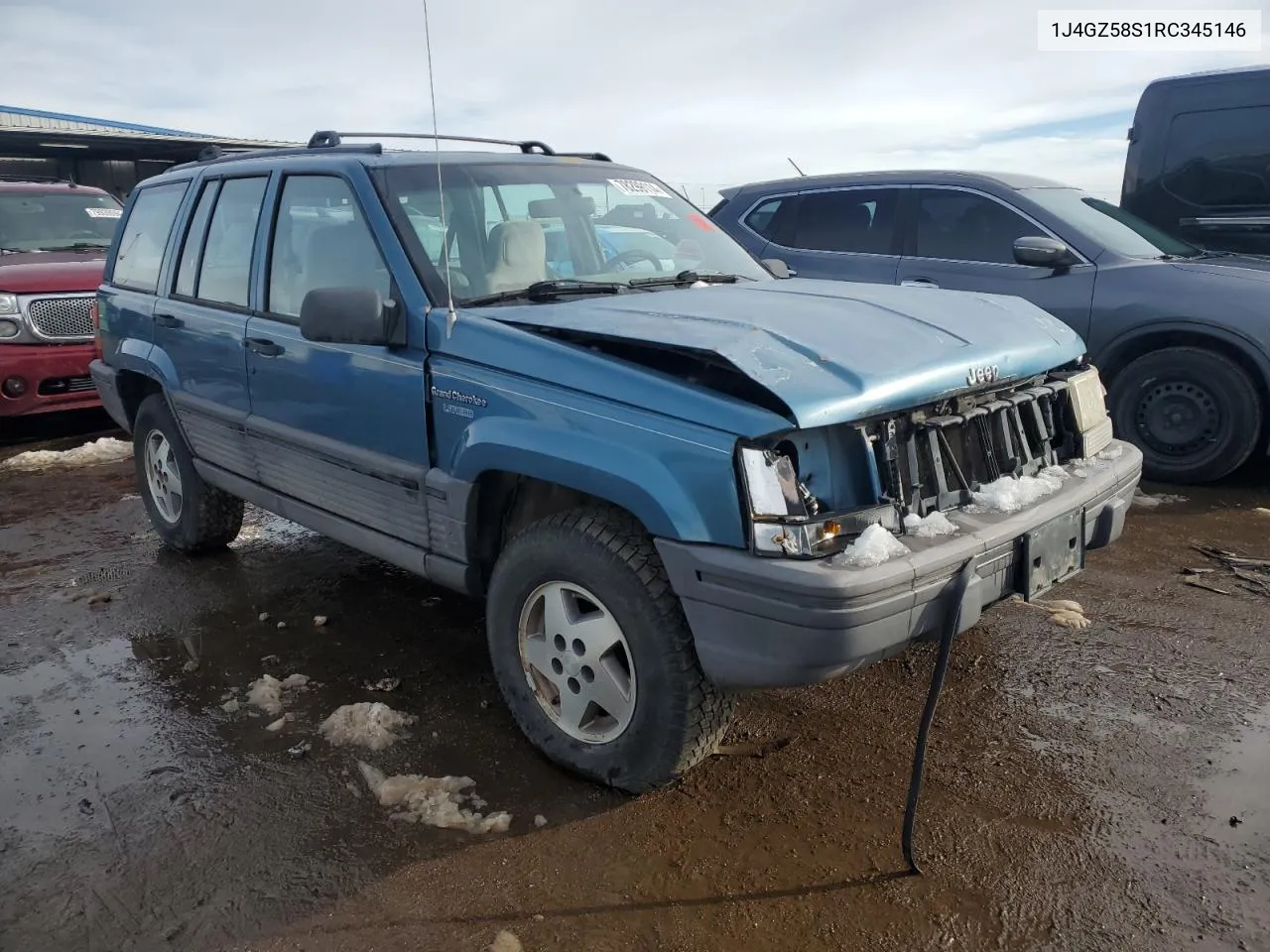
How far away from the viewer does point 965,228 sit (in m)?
5.87

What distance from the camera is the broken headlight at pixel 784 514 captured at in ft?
7.39

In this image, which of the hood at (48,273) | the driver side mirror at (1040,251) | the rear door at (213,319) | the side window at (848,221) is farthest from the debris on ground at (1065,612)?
the hood at (48,273)

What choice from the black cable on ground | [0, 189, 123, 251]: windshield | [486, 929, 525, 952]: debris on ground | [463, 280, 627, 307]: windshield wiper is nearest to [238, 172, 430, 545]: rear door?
[463, 280, 627, 307]: windshield wiper

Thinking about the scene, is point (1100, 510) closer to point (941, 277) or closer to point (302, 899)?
point (302, 899)

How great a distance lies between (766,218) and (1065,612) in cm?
379

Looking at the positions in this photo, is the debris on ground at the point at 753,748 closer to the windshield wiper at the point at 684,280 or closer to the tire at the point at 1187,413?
the windshield wiper at the point at 684,280

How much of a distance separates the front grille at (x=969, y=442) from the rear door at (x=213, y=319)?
8.71ft

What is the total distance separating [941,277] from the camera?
5.87m

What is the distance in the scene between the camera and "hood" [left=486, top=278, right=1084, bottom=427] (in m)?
2.35

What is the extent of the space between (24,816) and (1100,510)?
3.27 meters

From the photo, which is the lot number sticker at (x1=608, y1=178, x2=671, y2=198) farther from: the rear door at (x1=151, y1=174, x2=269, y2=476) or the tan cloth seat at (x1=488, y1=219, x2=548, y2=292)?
the rear door at (x1=151, y1=174, x2=269, y2=476)

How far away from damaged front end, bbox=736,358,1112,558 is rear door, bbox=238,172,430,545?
1258 mm

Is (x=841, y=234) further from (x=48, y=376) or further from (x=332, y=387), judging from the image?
(x=48, y=376)

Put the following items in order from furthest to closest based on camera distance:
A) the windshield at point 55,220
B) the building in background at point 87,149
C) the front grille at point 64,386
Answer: the building in background at point 87,149 → the windshield at point 55,220 → the front grille at point 64,386
